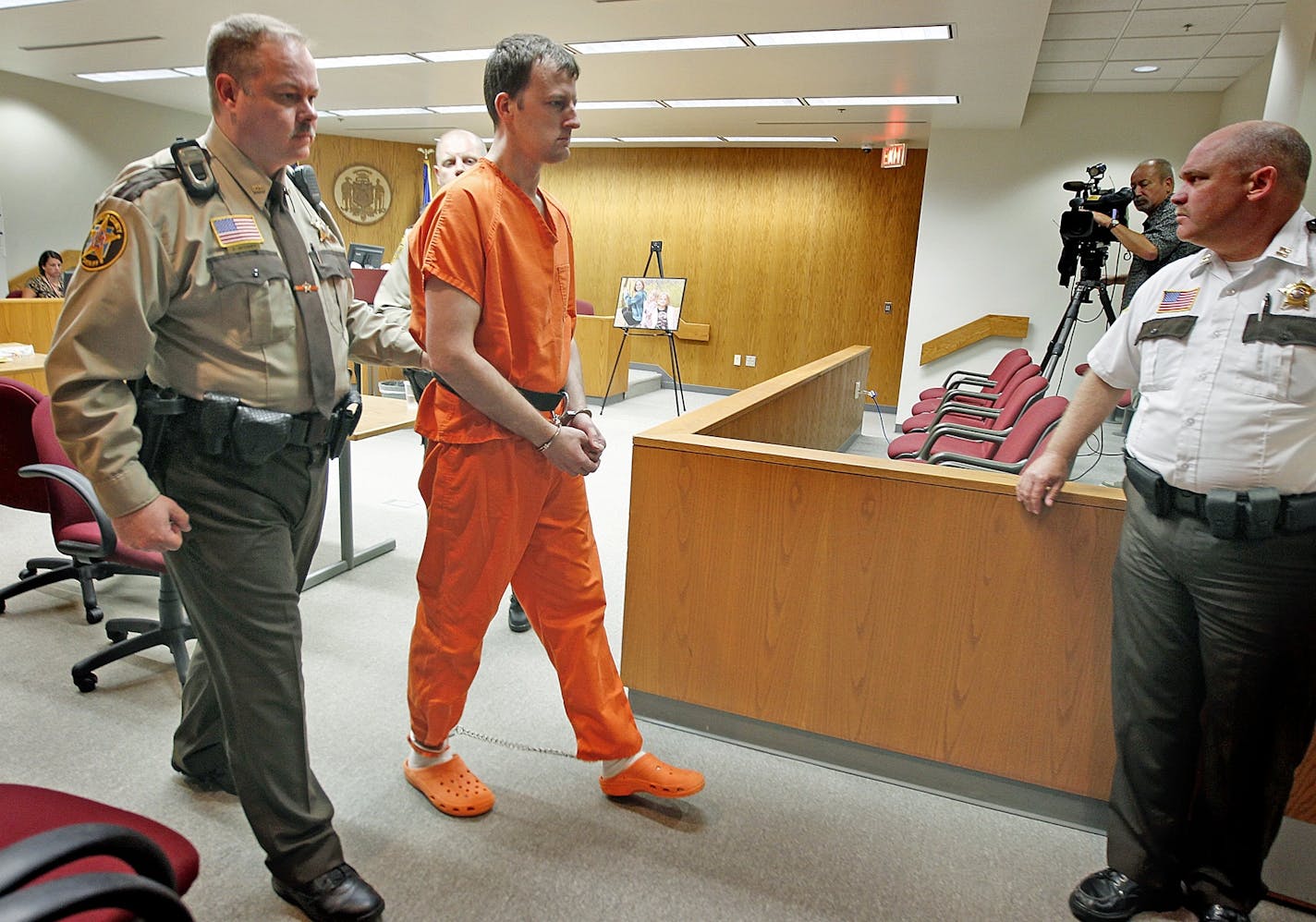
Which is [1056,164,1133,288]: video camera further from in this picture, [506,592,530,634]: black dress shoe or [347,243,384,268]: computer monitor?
[347,243,384,268]: computer monitor

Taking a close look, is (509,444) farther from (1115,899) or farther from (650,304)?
(650,304)

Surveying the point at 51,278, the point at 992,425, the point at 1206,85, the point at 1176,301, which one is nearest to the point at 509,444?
the point at 1176,301

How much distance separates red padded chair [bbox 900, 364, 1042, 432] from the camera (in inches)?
153

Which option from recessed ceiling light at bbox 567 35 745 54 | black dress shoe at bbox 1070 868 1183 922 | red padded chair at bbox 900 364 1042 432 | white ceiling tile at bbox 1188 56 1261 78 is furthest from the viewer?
white ceiling tile at bbox 1188 56 1261 78

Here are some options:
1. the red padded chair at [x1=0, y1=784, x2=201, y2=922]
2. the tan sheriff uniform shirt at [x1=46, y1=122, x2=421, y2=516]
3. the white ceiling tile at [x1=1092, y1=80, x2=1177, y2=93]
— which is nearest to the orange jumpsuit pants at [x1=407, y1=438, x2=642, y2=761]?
the tan sheriff uniform shirt at [x1=46, y1=122, x2=421, y2=516]

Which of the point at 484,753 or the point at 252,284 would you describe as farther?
the point at 484,753

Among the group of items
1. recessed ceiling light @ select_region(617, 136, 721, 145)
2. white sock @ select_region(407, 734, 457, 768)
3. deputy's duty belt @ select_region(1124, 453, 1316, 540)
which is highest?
recessed ceiling light @ select_region(617, 136, 721, 145)

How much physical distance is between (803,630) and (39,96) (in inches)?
402

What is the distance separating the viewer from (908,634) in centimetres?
194

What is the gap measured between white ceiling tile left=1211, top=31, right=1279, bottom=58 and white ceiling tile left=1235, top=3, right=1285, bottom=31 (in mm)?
99

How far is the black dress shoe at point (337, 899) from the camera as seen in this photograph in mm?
1478

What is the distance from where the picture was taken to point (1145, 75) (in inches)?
245

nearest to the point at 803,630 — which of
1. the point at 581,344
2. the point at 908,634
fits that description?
the point at 908,634

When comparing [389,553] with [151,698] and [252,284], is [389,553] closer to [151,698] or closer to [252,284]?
[151,698]
